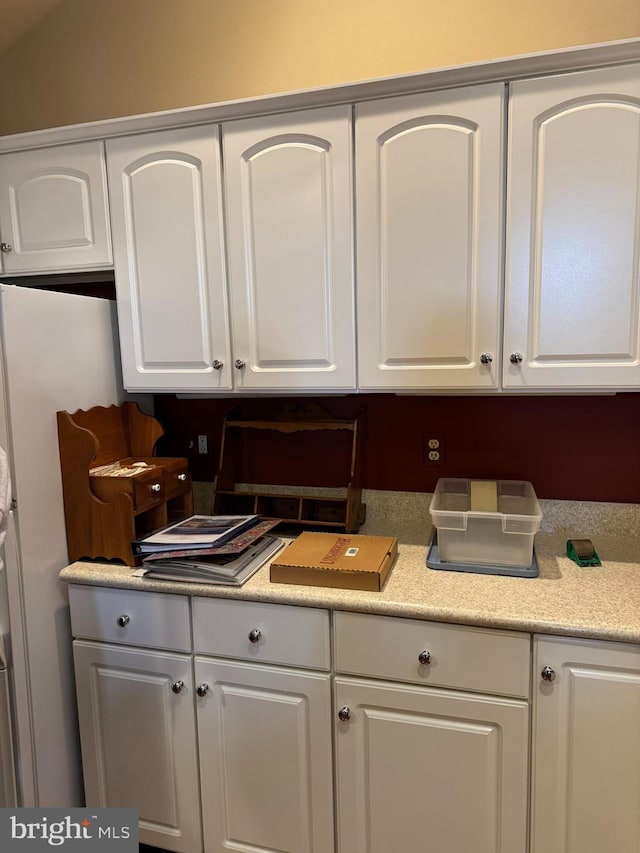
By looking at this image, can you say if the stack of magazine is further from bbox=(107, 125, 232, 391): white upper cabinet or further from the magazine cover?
bbox=(107, 125, 232, 391): white upper cabinet

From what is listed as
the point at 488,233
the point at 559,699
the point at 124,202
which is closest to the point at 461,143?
the point at 488,233

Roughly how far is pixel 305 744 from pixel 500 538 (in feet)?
2.56

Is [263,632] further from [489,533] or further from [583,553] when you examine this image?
[583,553]

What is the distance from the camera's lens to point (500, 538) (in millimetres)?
1615

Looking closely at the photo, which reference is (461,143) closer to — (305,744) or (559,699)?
(559,699)

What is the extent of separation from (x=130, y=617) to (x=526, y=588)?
1118 mm

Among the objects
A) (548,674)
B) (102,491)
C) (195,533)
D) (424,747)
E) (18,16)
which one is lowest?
(424,747)

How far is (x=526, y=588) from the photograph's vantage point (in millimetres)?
1500

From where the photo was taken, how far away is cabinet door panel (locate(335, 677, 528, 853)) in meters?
1.41

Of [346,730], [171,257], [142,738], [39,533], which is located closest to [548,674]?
[346,730]

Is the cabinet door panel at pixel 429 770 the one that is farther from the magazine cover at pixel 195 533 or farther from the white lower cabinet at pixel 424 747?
the magazine cover at pixel 195 533

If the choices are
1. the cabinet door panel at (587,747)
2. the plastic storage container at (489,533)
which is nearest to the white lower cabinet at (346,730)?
the cabinet door panel at (587,747)

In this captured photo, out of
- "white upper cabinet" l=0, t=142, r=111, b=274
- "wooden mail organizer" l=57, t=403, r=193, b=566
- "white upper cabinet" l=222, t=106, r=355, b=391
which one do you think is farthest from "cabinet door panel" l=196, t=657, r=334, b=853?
"white upper cabinet" l=0, t=142, r=111, b=274

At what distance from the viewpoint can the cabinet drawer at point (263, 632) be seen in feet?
5.00
